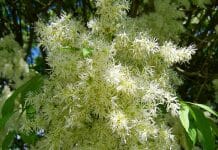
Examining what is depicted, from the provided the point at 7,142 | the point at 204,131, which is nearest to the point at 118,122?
the point at 204,131

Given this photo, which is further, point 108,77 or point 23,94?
point 23,94

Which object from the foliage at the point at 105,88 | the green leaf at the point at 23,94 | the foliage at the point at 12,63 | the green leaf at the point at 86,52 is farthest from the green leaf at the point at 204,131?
the foliage at the point at 12,63

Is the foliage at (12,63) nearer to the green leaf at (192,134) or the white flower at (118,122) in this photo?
the green leaf at (192,134)

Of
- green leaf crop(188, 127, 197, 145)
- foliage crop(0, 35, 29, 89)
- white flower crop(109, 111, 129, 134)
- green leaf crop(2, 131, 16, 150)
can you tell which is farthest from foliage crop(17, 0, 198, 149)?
foliage crop(0, 35, 29, 89)

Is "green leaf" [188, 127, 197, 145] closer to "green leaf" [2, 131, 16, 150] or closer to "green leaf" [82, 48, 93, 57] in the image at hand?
"green leaf" [82, 48, 93, 57]

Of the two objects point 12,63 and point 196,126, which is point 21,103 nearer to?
point 196,126
